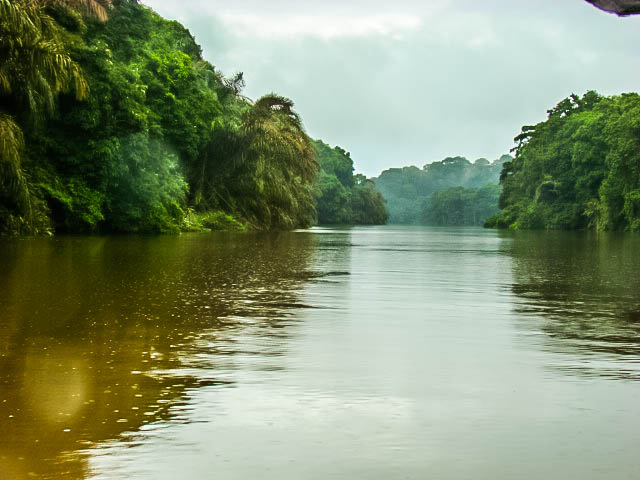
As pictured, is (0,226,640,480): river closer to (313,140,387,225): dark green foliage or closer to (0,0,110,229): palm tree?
(0,0,110,229): palm tree

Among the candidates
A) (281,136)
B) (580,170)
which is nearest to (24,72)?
(281,136)

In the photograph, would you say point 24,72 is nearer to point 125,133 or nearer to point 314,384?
point 125,133

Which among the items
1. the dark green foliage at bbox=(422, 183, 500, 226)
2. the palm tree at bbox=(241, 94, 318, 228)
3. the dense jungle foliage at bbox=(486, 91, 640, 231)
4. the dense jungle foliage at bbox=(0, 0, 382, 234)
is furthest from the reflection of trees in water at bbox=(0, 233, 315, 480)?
the dark green foliage at bbox=(422, 183, 500, 226)

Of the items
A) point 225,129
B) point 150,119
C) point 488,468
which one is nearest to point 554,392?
point 488,468

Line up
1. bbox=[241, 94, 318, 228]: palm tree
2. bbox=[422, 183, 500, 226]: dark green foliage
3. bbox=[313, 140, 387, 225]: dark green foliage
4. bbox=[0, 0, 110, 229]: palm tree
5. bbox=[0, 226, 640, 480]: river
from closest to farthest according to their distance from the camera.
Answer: bbox=[0, 226, 640, 480]: river → bbox=[0, 0, 110, 229]: palm tree → bbox=[241, 94, 318, 228]: palm tree → bbox=[313, 140, 387, 225]: dark green foliage → bbox=[422, 183, 500, 226]: dark green foliage

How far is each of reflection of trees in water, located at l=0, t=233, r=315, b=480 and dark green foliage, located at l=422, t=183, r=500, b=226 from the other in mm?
175796

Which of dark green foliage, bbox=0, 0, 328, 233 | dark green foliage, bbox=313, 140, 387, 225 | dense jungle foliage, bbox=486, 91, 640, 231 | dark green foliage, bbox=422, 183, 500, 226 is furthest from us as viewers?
dark green foliage, bbox=422, 183, 500, 226

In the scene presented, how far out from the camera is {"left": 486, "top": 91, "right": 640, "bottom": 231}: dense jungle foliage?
207 feet

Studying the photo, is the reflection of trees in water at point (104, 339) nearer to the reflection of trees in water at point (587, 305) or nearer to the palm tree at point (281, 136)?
the reflection of trees in water at point (587, 305)

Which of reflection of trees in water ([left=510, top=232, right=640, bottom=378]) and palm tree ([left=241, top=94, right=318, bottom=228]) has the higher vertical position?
palm tree ([left=241, top=94, right=318, bottom=228])

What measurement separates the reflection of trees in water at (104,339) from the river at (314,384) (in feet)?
0.06

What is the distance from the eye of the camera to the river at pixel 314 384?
10.5 feet

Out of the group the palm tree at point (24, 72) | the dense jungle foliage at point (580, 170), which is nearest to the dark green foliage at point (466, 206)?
the dense jungle foliage at point (580, 170)

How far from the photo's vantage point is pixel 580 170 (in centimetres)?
7681
